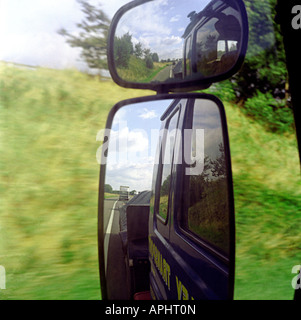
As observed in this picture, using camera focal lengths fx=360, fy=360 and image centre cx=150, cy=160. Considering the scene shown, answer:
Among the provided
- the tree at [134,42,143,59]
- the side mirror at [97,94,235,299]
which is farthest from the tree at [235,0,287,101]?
the tree at [134,42,143,59]

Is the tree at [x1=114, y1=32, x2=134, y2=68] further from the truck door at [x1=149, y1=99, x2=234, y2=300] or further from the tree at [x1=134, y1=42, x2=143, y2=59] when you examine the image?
the truck door at [x1=149, y1=99, x2=234, y2=300]

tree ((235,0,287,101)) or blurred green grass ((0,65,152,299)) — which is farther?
tree ((235,0,287,101))

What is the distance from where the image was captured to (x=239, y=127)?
6.13 metres

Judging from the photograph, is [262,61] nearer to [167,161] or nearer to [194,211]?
[167,161]

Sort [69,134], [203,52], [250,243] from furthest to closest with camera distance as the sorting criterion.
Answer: [69,134] → [250,243] → [203,52]

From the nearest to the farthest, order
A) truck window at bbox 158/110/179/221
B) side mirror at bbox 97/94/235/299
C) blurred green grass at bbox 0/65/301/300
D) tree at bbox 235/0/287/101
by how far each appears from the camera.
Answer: side mirror at bbox 97/94/235/299 < truck window at bbox 158/110/179/221 < blurred green grass at bbox 0/65/301/300 < tree at bbox 235/0/287/101

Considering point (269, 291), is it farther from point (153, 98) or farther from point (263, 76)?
point (263, 76)

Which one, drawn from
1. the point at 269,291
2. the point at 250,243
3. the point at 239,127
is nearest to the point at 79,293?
the point at 269,291

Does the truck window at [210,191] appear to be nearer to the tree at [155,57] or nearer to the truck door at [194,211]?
the truck door at [194,211]

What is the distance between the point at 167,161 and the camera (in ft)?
7.52

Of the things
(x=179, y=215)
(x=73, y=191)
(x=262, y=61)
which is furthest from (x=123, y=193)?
(x=262, y=61)

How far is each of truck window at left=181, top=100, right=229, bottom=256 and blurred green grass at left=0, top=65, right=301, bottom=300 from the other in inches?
62.3

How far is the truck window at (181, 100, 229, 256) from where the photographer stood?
140cm
